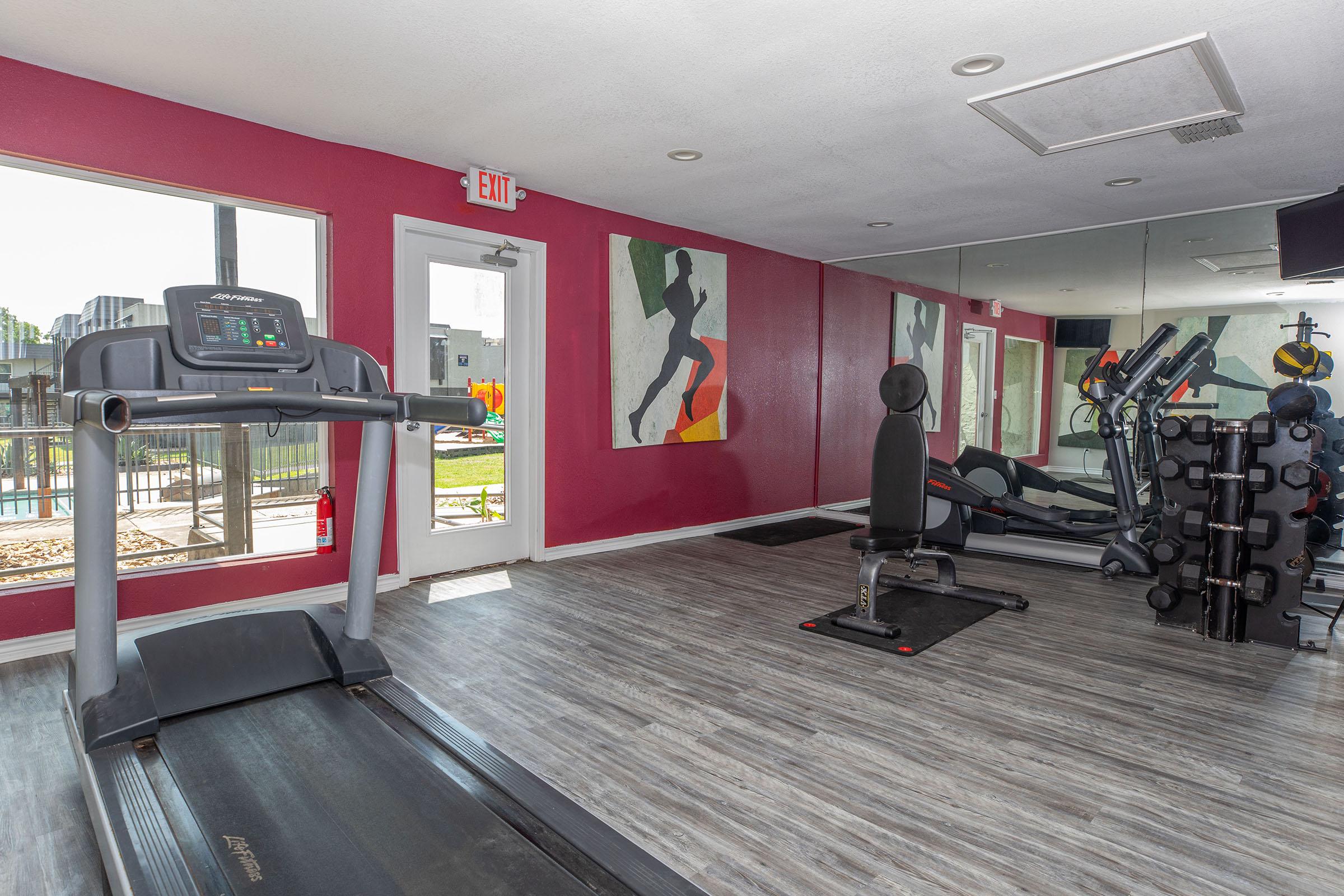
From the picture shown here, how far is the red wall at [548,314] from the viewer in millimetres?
3062

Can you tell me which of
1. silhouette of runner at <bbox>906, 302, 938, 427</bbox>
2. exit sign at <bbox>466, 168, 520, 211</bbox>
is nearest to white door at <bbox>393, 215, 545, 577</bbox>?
exit sign at <bbox>466, 168, 520, 211</bbox>

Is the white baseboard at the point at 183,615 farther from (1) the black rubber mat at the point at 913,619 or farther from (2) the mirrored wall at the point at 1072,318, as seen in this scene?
(2) the mirrored wall at the point at 1072,318

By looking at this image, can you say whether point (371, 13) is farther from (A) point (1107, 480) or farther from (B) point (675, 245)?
(A) point (1107, 480)

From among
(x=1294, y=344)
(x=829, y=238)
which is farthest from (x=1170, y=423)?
(x=829, y=238)

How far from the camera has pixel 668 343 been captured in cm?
534

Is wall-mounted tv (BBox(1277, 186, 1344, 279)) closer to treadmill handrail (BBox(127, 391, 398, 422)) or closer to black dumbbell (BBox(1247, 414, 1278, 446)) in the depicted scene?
black dumbbell (BBox(1247, 414, 1278, 446))

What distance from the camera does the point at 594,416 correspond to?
4.98 metres

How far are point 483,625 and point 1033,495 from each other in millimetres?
3862

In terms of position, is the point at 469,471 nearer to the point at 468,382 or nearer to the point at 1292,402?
the point at 468,382

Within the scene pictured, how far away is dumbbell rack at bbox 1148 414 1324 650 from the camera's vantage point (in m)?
3.17

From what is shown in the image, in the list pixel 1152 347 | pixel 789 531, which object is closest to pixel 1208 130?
pixel 1152 347

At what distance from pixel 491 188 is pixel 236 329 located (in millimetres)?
2268

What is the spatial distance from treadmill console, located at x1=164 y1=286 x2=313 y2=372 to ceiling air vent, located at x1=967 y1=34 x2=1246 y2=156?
9.12 ft

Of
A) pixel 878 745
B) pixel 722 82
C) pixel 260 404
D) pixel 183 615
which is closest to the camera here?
pixel 260 404
